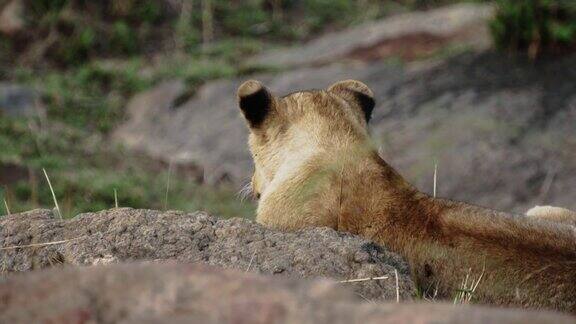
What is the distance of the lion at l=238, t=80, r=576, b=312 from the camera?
434 centimetres

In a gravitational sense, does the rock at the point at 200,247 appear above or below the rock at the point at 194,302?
below

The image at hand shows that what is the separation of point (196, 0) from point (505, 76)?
5487mm

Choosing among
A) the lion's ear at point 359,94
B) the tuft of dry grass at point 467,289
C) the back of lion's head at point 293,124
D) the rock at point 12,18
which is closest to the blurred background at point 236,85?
the rock at point 12,18

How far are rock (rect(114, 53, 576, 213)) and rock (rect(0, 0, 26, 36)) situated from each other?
2.14 meters

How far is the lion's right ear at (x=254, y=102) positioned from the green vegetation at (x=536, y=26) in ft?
23.1

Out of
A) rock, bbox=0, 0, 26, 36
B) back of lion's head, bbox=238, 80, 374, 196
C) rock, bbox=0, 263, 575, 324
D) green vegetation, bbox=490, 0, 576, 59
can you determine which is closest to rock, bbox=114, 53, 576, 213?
green vegetation, bbox=490, 0, 576, 59

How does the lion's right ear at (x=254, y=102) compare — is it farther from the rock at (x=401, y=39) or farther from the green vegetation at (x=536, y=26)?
the rock at (x=401, y=39)

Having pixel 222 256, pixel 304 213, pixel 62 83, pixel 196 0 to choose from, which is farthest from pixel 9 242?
pixel 196 0

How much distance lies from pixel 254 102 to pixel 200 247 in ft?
4.99

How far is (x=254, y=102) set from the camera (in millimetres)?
5637

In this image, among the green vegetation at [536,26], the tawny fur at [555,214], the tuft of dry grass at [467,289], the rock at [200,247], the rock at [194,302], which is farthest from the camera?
the green vegetation at [536,26]

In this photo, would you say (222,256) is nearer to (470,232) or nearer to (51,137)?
(470,232)

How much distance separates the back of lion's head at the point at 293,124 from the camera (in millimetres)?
5340

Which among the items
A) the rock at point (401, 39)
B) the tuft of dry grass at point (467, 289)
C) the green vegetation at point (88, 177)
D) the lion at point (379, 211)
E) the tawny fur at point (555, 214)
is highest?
the lion at point (379, 211)
